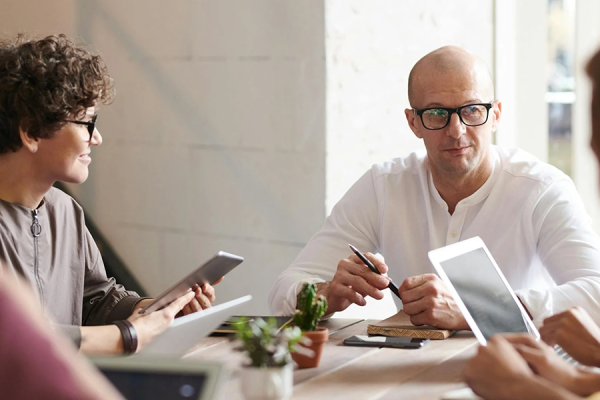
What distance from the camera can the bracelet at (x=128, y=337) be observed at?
5.62ft

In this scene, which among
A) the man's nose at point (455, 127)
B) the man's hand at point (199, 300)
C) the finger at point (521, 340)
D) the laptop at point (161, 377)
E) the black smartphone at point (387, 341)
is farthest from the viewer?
the man's nose at point (455, 127)

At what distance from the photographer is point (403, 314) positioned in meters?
2.02

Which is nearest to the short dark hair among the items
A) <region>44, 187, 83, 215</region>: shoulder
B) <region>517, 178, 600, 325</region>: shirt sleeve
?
<region>44, 187, 83, 215</region>: shoulder

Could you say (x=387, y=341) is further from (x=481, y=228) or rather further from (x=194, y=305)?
(x=481, y=228)

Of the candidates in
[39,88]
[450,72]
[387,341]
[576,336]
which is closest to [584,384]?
[576,336]

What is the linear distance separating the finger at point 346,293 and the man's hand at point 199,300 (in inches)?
11.9

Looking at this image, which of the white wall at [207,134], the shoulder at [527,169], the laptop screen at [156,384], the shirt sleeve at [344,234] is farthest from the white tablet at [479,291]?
the white wall at [207,134]

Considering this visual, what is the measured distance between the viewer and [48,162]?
2.00 meters

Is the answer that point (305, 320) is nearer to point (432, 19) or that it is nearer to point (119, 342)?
point (119, 342)

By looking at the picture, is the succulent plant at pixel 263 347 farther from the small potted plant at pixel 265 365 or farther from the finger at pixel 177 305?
the finger at pixel 177 305

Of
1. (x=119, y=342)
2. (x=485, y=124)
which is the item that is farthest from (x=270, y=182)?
(x=119, y=342)

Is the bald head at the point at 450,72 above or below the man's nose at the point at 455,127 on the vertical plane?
above

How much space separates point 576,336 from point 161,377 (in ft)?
3.13

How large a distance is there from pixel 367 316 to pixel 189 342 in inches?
69.6
